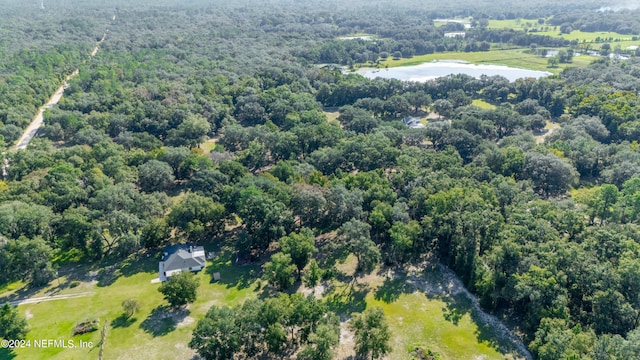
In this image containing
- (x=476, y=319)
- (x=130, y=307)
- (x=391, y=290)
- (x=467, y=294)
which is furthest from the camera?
(x=391, y=290)

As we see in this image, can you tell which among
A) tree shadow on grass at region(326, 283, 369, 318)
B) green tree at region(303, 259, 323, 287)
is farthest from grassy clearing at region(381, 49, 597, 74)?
green tree at region(303, 259, 323, 287)

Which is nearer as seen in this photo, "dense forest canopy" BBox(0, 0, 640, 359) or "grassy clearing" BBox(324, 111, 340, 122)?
"dense forest canopy" BBox(0, 0, 640, 359)

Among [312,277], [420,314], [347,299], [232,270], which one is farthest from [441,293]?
[232,270]

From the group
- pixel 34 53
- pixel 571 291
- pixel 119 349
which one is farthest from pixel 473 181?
pixel 34 53

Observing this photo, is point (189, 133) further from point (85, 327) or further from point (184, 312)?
point (85, 327)

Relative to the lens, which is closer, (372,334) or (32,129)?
(372,334)

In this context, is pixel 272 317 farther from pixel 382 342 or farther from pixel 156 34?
pixel 156 34

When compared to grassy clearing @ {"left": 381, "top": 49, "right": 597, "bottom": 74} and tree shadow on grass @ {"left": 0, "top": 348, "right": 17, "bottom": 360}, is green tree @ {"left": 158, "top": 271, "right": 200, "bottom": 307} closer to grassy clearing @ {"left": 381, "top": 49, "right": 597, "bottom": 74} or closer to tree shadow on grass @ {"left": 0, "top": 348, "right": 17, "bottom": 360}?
tree shadow on grass @ {"left": 0, "top": 348, "right": 17, "bottom": 360}

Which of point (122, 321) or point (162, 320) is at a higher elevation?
point (122, 321)
